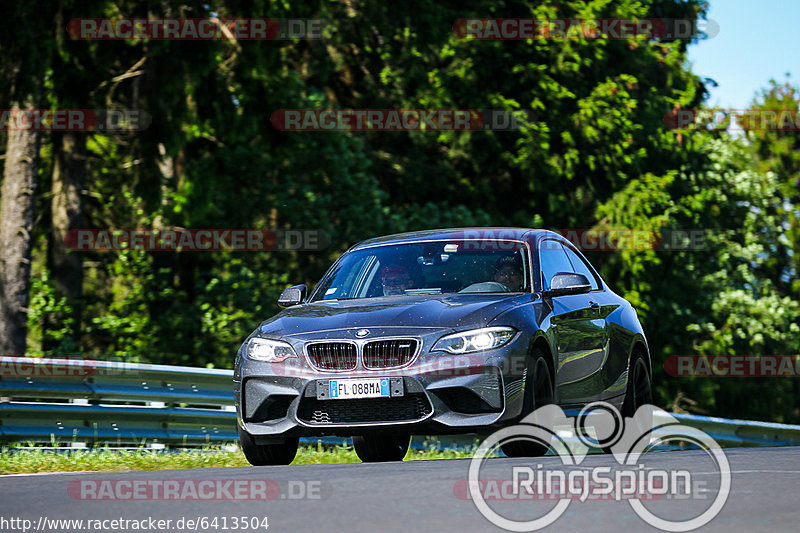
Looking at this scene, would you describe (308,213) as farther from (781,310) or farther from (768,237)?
(768,237)

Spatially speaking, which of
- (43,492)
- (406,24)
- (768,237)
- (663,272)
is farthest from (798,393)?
(43,492)

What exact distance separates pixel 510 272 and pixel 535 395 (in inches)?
51.4

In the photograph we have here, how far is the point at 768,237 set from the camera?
4300 cm

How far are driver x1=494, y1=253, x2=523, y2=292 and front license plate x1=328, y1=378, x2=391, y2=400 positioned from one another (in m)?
1.58

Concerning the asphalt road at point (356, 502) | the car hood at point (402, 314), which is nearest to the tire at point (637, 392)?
the car hood at point (402, 314)

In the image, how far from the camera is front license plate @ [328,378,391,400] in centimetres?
890

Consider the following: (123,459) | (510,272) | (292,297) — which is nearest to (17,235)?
(123,459)

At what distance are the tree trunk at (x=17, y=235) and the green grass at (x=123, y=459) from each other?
11.2m

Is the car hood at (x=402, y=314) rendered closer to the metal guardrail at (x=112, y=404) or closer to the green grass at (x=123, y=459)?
the green grass at (x=123, y=459)

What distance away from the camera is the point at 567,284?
9867mm

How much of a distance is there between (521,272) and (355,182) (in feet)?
58.9

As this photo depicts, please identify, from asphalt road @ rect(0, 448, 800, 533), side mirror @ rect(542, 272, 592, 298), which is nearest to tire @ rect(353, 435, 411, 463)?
side mirror @ rect(542, 272, 592, 298)

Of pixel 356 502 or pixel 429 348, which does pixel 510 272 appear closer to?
pixel 429 348

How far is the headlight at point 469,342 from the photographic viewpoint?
29.3ft
